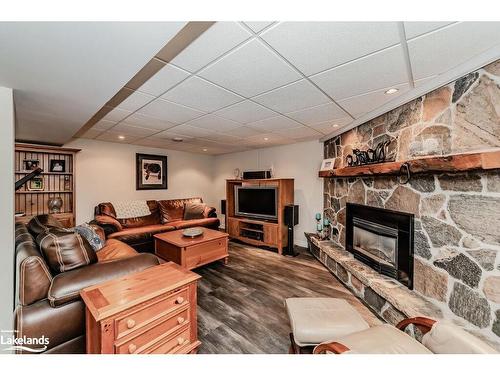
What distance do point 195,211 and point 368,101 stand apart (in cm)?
401

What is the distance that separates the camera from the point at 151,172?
4.88 metres

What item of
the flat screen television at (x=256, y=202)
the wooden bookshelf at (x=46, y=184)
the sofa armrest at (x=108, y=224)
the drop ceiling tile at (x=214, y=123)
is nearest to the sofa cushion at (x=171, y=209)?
the sofa armrest at (x=108, y=224)

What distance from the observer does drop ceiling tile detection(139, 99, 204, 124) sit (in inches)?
85.1

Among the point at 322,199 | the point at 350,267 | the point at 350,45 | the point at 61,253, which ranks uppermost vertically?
the point at 350,45

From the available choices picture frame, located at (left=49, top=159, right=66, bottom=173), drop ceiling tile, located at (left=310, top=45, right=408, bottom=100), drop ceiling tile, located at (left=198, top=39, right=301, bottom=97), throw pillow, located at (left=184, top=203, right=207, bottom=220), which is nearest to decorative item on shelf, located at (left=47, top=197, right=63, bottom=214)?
picture frame, located at (left=49, top=159, right=66, bottom=173)

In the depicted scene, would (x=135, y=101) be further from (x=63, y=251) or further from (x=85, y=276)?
(x=85, y=276)

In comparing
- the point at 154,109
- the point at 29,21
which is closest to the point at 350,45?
the point at 29,21

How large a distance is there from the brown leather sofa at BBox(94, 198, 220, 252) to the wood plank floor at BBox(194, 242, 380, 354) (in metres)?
1.30

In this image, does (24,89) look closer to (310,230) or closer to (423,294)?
(423,294)

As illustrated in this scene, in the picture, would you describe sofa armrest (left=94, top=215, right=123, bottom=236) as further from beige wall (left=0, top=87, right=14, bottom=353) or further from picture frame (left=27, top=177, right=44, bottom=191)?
beige wall (left=0, top=87, right=14, bottom=353)

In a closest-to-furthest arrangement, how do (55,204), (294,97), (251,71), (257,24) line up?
1. (257,24)
2. (251,71)
3. (294,97)
4. (55,204)

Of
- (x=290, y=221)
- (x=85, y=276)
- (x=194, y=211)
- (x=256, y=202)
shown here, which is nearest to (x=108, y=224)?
(x=194, y=211)

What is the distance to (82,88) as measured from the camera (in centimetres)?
146
